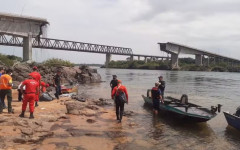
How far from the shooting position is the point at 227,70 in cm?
13275

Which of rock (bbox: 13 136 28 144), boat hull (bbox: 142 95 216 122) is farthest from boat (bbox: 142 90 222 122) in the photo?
rock (bbox: 13 136 28 144)

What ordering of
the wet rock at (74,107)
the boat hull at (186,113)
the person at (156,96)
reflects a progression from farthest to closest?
the person at (156,96) → the wet rock at (74,107) → the boat hull at (186,113)

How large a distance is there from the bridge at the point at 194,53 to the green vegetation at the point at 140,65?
12.8 meters

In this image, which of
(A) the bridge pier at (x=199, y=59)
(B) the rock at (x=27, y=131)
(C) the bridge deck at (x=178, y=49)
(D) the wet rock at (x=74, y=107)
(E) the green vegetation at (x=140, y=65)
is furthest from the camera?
(E) the green vegetation at (x=140, y=65)

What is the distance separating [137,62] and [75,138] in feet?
470

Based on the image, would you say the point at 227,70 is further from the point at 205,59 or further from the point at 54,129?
the point at 54,129

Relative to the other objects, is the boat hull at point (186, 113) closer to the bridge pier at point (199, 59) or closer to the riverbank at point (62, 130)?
the riverbank at point (62, 130)

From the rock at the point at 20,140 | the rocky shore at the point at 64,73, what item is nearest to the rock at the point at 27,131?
the rock at the point at 20,140

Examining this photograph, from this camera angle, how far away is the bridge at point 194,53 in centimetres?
11026

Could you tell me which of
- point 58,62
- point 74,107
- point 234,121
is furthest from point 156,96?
point 58,62

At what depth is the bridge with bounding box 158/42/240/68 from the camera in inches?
4341

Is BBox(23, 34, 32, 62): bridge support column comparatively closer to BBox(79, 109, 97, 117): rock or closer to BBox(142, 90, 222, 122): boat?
BBox(79, 109, 97, 117): rock

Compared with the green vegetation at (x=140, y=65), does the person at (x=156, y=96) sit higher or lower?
lower

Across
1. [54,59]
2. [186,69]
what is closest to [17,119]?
[54,59]
